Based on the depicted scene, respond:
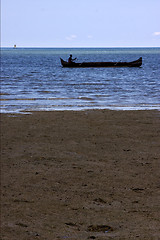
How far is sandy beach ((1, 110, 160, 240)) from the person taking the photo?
5071mm

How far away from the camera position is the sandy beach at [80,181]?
5.07 meters

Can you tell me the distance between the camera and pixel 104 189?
256 inches

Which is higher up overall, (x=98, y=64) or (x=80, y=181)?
(x=98, y=64)

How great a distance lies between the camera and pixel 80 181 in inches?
271

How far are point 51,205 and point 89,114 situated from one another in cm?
896

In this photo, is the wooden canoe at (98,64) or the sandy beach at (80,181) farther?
the wooden canoe at (98,64)

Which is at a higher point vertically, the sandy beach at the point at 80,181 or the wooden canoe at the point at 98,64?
the wooden canoe at the point at 98,64

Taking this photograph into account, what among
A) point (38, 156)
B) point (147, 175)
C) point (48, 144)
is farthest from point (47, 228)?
point (48, 144)

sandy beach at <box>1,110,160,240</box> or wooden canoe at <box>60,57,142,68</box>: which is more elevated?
wooden canoe at <box>60,57,142,68</box>

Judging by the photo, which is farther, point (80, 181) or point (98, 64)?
point (98, 64)

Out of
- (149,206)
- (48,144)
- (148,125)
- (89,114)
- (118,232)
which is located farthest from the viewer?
(89,114)

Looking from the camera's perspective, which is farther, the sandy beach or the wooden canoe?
the wooden canoe

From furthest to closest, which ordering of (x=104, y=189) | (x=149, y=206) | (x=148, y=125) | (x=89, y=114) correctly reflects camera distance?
(x=89, y=114) → (x=148, y=125) → (x=104, y=189) → (x=149, y=206)

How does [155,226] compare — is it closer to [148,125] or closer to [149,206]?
[149,206]
